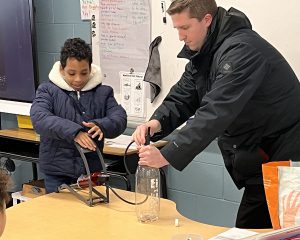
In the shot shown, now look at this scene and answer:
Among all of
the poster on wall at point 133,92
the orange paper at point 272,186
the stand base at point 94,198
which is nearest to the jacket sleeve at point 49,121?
the stand base at point 94,198

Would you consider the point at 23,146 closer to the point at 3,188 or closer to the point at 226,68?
the point at 226,68

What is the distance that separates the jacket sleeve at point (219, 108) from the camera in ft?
6.45

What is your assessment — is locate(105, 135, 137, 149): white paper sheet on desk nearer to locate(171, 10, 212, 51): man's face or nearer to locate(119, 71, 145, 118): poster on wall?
locate(119, 71, 145, 118): poster on wall

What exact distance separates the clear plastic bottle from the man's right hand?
0.12 metres

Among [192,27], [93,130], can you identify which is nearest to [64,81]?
[93,130]

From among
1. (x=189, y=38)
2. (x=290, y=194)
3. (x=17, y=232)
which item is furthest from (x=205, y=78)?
(x=17, y=232)

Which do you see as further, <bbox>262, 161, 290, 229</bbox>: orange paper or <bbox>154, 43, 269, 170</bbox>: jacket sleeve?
<bbox>154, 43, 269, 170</bbox>: jacket sleeve

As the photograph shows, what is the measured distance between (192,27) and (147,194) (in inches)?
28.8

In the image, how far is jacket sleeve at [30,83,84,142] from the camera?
2.37 meters

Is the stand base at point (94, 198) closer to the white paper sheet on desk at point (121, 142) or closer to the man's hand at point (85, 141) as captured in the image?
the man's hand at point (85, 141)

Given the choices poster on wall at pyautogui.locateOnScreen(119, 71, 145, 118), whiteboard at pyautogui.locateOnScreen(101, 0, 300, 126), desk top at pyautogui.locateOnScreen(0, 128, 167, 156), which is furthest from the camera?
poster on wall at pyautogui.locateOnScreen(119, 71, 145, 118)

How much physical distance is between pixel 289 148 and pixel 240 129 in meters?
0.22

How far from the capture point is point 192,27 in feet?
7.29

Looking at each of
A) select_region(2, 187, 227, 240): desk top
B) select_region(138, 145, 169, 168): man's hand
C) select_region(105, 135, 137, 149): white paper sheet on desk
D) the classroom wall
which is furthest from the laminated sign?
select_region(105, 135, 137, 149): white paper sheet on desk
